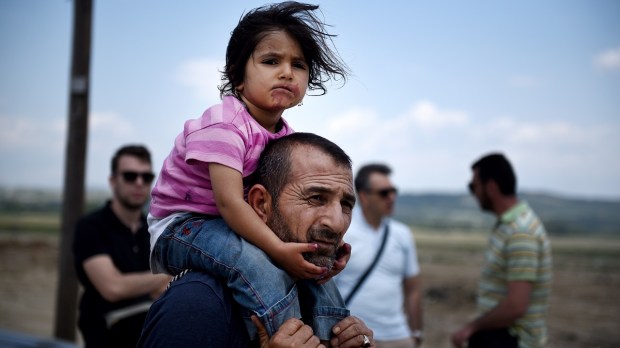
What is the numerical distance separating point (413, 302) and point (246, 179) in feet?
13.3

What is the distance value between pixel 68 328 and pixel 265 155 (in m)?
4.90

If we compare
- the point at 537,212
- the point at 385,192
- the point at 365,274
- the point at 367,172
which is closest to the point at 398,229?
the point at 385,192

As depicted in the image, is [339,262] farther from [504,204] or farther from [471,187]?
[471,187]

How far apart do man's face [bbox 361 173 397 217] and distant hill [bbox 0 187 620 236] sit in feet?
236

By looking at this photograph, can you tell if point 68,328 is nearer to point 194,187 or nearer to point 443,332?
point 194,187

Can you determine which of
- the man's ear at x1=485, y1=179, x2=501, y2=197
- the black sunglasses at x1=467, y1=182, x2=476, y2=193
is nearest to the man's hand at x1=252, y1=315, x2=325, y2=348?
the man's ear at x1=485, y1=179, x2=501, y2=197

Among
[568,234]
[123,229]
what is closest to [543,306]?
[123,229]

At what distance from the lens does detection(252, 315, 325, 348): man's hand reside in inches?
70.7

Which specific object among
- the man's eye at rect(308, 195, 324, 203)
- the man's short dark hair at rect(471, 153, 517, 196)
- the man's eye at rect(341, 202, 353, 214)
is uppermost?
the man's short dark hair at rect(471, 153, 517, 196)

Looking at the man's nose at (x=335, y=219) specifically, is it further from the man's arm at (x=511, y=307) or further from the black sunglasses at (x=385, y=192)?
the black sunglasses at (x=385, y=192)

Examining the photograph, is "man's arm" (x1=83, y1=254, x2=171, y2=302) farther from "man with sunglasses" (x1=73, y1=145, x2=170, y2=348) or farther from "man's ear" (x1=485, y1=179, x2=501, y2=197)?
"man's ear" (x1=485, y1=179, x2=501, y2=197)

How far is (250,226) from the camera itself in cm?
192

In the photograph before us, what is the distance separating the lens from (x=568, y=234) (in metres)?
79.3

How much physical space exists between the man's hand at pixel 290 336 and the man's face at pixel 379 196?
3.76 m
